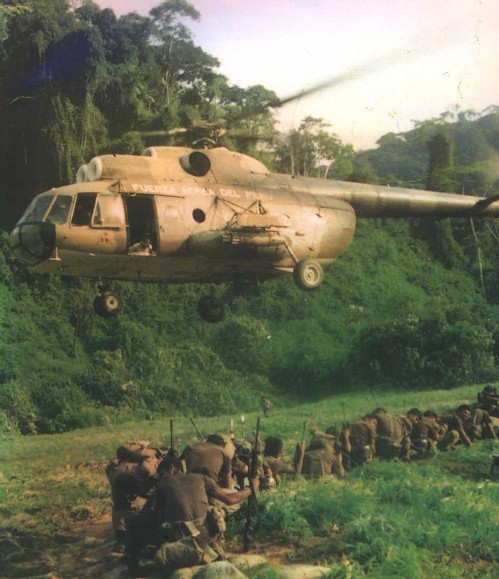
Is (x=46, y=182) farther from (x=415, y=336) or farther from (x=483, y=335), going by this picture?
(x=483, y=335)

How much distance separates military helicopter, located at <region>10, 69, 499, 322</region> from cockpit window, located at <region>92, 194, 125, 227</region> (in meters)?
0.01

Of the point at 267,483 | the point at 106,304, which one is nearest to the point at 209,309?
the point at 106,304

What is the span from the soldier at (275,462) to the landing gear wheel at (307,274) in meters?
2.60

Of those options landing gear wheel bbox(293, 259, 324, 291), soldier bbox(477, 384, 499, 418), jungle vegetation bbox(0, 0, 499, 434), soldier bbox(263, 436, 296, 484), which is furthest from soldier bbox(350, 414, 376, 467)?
jungle vegetation bbox(0, 0, 499, 434)

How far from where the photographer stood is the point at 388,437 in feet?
38.5

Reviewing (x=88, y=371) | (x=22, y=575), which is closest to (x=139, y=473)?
(x=22, y=575)

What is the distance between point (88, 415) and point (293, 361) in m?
5.91

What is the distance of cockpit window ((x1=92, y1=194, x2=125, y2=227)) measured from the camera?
35.0 feet

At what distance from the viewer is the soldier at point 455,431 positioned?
1263cm

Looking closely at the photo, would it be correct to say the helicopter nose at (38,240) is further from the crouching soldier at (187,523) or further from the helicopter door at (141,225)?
the crouching soldier at (187,523)

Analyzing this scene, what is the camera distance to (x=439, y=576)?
7.20m

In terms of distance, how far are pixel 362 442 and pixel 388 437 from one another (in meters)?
0.52

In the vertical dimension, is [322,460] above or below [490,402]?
above

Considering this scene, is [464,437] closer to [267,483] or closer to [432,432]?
[432,432]
